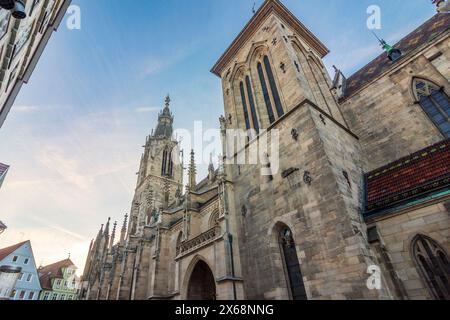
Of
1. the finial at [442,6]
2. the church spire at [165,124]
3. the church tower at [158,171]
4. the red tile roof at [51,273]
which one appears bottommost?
the red tile roof at [51,273]

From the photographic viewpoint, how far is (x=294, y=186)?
30.2 feet

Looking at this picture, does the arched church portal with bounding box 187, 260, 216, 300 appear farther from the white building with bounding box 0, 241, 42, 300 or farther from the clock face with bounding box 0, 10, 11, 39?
the white building with bounding box 0, 241, 42, 300

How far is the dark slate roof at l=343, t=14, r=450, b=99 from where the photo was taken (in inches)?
456

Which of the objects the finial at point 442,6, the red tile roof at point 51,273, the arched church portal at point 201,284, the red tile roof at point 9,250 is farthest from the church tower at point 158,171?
the finial at point 442,6

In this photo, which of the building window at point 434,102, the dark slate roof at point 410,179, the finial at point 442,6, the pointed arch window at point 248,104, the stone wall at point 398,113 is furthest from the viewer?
the pointed arch window at point 248,104

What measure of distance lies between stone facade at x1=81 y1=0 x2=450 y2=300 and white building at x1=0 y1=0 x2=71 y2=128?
9.06 m

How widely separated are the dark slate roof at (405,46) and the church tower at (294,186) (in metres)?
1.61

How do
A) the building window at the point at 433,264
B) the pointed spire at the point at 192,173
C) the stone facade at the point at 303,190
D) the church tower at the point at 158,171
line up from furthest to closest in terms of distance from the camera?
the church tower at the point at 158,171 < the pointed spire at the point at 192,173 < the stone facade at the point at 303,190 < the building window at the point at 433,264

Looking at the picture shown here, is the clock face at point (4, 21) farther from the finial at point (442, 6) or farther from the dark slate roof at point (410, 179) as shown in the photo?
the finial at point (442, 6)

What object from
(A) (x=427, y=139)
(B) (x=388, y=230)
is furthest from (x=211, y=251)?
(A) (x=427, y=139)

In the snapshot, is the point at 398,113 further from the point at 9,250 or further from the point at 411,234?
the point at 9,250

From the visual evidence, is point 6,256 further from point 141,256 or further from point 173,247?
point 173,247

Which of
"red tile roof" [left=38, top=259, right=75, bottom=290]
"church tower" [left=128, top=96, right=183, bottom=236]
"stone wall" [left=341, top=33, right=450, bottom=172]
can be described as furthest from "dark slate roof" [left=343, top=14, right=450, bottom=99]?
"red tile roof" [left=38, top=259, right=75, bottom=290]

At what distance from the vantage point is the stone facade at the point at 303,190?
693 cm
